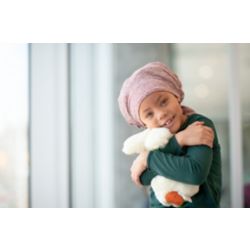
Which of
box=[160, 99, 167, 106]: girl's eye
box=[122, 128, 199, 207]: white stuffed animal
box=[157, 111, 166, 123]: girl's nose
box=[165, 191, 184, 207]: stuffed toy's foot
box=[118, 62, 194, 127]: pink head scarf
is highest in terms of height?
box=[118, 62, 194, 127]: pink head scarf

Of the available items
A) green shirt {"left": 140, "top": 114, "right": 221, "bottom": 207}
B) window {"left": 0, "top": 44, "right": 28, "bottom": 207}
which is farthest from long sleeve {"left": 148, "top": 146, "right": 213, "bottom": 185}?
window {"left": 0, "top": 44, "right": 28, "bottom": 207}

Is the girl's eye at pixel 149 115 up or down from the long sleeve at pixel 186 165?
up

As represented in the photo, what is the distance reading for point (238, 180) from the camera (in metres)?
2.08

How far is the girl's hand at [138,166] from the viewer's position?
6.58 feet

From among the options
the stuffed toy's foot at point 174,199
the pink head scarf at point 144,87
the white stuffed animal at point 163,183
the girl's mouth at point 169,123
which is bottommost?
the stuffed toy's foot at point 174,199

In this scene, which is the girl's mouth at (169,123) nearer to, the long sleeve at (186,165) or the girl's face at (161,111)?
the girl's face at (161,111)

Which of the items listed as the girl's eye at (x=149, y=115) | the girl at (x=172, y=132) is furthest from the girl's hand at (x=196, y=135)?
the girl's eye at (x=149, y=115)

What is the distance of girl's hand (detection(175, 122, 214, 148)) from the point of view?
6.48ft

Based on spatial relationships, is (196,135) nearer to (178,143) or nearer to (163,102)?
(178,143)

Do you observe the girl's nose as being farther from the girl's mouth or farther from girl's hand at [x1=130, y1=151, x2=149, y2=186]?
girl's hand at [x1=130, y1=151, x2=149, y2=186]

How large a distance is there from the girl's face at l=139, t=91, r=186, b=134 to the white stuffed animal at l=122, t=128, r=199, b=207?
3 cm

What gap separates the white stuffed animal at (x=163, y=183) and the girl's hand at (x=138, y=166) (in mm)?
24
